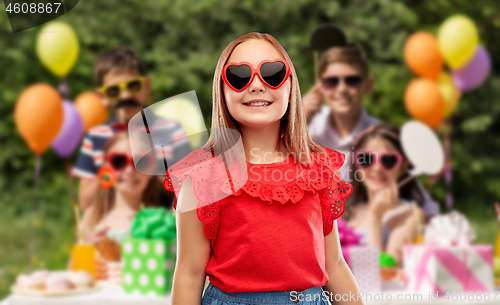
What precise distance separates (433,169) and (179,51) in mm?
4104

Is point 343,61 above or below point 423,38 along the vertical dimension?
below

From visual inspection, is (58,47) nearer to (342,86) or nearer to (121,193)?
(121,193)

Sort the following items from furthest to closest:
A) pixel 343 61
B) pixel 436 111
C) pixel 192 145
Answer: pixel 436 111
pixel 343 61
pixel 192 145

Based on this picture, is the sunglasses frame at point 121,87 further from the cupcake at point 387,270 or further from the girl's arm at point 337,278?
the girl's arm at point 337,278

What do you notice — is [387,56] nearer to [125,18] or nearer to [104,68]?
[125,18]

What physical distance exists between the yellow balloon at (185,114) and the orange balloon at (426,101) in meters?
1.96

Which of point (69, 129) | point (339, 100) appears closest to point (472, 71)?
point (339, 100)

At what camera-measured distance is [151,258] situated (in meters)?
1.43

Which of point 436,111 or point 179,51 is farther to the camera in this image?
point 179,51

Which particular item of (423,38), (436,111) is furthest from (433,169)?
(423,38)

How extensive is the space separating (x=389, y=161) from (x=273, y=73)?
3.86ft

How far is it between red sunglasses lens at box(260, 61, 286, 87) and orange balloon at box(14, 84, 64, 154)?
7.19ft

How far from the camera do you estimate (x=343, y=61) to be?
2.35 meters

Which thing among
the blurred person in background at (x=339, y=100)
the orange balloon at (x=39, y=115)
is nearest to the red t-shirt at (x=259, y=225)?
the blurred person in background at (x=339, y=100)
